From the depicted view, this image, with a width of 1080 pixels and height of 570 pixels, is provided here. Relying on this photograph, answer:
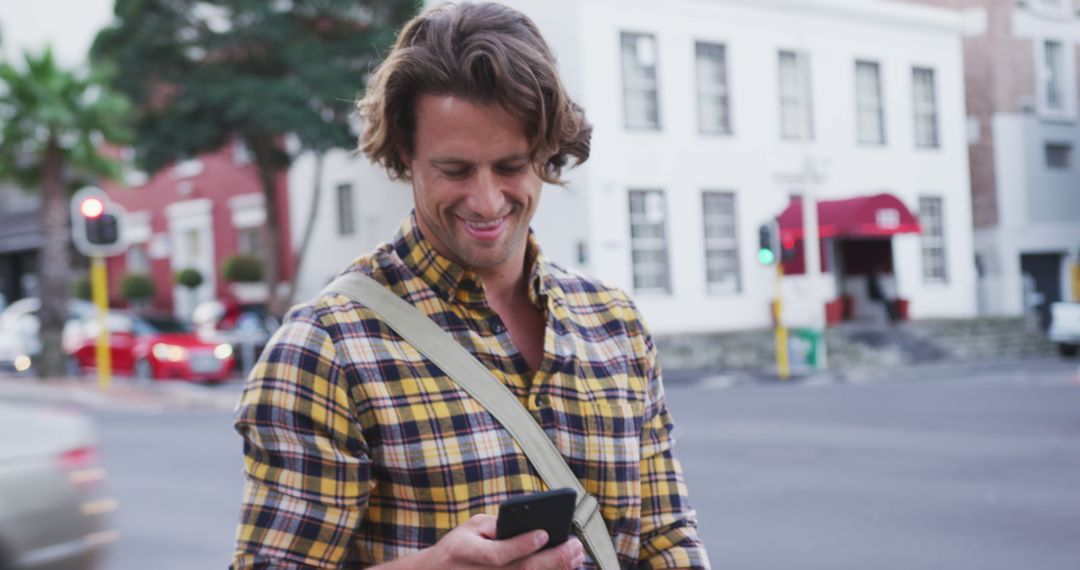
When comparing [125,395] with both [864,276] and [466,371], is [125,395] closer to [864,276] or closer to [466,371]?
[864,276]

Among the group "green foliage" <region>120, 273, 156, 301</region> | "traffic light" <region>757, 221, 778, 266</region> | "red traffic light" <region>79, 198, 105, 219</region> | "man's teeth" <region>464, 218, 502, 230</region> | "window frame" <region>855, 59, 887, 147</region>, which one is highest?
"window frame" <region>855, 59, 887, 147</region>

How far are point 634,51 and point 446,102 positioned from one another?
23.4m

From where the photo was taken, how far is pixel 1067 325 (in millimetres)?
24812

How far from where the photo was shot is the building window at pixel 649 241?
24.6 m

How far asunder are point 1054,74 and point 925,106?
640cm

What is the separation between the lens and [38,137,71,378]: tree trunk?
2270cm

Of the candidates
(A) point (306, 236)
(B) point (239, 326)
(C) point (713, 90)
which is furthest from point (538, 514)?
(A) point (306, 236)

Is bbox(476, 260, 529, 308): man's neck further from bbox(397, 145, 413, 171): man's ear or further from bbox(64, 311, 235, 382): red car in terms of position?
bbox(64, 311, 235, 382): red car

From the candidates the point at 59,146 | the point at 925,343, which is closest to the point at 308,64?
the point at 59,146

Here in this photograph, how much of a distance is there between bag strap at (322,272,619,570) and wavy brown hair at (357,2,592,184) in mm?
292

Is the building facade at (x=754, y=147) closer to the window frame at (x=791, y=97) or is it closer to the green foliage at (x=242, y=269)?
the window frame at (x=791, y=97)

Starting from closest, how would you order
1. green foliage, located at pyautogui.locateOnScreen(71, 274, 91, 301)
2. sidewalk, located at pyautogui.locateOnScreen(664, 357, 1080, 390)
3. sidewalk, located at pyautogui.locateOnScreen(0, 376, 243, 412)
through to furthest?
sidewalk, located at pyautogui.locateOnScreen(0, 376, 243, 412) < sidewalk, located at pyautogui.locateOnScreen(664, 357, 1080, 390) < green foliage, located at pyautogui.locateOnScreen(71, 274, 91, 301)

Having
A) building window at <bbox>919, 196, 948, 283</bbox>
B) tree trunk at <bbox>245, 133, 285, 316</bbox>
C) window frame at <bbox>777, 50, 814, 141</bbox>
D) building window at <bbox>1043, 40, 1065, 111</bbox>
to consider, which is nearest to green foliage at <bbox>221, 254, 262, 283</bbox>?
tree trunk at <bbox>245, 133, 285, 316</bbox>

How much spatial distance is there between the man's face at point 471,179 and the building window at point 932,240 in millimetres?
28623
